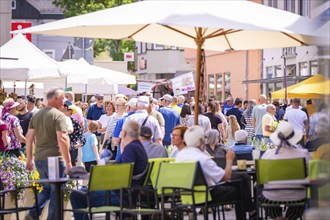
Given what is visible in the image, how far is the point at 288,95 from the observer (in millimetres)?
27297

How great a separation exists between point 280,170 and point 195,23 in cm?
188

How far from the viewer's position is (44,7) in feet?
318

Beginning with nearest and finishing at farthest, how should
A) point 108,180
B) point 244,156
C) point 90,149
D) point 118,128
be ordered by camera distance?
point 108,180
point 244,156
point 118,128
point 90,149

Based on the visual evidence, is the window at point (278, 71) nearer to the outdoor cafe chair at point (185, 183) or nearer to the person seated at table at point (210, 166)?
the person seated at table at point (210, 166)

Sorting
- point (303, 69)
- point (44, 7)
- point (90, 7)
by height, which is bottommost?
point (303, 69)

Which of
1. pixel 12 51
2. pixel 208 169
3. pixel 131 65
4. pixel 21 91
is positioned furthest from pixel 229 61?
pixel 208 169

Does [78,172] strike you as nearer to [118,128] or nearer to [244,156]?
[244,156]

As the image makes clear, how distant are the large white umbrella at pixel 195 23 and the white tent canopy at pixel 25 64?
5.61 m

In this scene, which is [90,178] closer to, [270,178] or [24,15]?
[270,178]

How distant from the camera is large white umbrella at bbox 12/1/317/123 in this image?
11055mm

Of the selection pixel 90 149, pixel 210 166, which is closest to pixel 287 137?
pixel 210 166

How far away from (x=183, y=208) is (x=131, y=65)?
220 ft

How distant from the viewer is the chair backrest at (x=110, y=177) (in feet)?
35.7

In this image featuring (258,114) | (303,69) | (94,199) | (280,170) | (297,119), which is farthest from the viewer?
(303,69)
